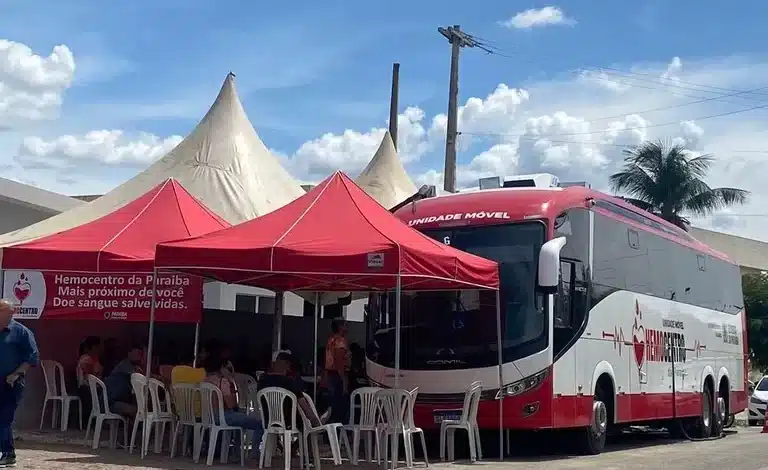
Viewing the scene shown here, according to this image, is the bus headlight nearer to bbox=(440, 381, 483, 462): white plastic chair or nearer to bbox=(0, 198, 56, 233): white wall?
bbox=(440, 381, 483, 462): white plastic chair

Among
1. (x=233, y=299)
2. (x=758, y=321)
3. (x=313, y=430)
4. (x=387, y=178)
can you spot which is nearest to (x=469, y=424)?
(x=313, y=430)

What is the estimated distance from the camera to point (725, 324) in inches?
881

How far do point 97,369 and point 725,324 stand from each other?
14.0 m

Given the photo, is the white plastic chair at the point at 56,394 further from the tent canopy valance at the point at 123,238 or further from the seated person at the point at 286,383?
the seated person at the point at 286,383

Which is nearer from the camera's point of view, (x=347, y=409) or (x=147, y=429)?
(x=147, y=429)

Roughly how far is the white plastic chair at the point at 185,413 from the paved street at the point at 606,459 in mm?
251

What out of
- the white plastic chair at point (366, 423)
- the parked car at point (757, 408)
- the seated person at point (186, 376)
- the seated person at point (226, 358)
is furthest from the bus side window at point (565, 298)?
the parked car at point (757, 408)

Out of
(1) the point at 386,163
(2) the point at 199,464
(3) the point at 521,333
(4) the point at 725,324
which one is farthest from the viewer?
(1) the point at 386,163

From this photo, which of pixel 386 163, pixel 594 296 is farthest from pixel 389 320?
pixel 386 163

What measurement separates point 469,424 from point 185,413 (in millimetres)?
3549

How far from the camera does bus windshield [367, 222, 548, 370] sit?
44.2ft

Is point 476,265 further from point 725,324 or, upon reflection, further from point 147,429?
point 725,324

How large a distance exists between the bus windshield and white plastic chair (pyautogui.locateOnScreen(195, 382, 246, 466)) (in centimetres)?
275

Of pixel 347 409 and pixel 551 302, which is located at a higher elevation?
pixel 551 302
